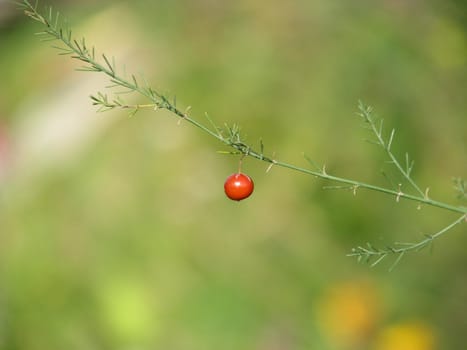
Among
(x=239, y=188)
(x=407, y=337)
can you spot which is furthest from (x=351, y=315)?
(x=239, y=188)

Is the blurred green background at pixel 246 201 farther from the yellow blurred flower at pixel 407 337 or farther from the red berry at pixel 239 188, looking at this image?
the red berry at pixel 239 188

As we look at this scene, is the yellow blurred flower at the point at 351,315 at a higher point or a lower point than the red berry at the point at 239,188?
higher

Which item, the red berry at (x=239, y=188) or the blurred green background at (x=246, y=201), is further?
the blurred green background at (x=246, y=201)

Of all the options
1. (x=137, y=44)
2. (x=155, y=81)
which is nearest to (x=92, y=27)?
(x=137, y=44)

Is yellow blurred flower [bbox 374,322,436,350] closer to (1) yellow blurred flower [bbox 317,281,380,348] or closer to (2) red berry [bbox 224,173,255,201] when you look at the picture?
(1) yellow blurred flower [bbox 317,281,380,348]

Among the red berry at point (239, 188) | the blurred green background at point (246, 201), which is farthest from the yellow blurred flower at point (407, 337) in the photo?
the red berry at point (239, 188)

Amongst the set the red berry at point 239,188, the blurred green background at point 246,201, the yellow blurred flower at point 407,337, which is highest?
the blurred green background at point 246,201

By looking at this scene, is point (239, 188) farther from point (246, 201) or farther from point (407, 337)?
point (246, 201)

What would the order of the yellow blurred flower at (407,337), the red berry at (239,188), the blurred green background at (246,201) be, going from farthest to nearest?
the blurred green background at (246,201) → the yellow blurred flower at (407,337) → the red berry at (239,188)

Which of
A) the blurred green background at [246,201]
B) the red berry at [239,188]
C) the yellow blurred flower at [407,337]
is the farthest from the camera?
the blurred green background at [246,201]
